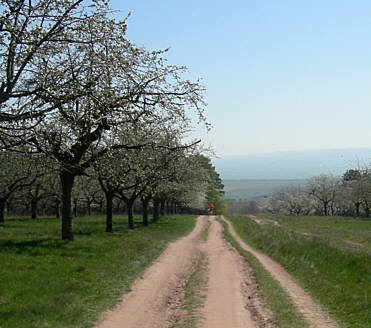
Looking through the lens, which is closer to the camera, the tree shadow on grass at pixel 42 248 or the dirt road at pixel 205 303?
the dirt road at pixel 205 303

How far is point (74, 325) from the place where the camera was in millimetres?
8578

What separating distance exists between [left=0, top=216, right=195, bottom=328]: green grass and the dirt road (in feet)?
1.71

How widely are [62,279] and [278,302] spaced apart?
6395 mm

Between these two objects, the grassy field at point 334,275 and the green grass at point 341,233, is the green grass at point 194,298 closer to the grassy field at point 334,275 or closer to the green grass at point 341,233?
the grassy field at point 334,275

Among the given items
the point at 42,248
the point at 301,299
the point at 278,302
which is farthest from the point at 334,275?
the point at 42,248

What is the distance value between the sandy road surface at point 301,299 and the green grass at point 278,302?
0.18 m

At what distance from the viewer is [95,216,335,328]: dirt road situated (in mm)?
9008

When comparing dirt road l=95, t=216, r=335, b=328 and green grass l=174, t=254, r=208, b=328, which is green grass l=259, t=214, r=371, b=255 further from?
green grass l=174, t=254, r=208, b=328

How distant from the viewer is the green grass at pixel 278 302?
9000 mm

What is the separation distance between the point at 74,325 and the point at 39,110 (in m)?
7.39

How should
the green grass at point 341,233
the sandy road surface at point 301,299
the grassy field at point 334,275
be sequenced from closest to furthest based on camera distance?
the sandy road surface at point 301,299, the grassy field at point 334,275, the green grass at point 341,233

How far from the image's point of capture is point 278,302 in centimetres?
1082

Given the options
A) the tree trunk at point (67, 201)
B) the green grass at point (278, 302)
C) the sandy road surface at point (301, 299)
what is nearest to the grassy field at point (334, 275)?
the sandy road surface at point (301, 299)

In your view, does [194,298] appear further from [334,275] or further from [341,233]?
[341,233]
